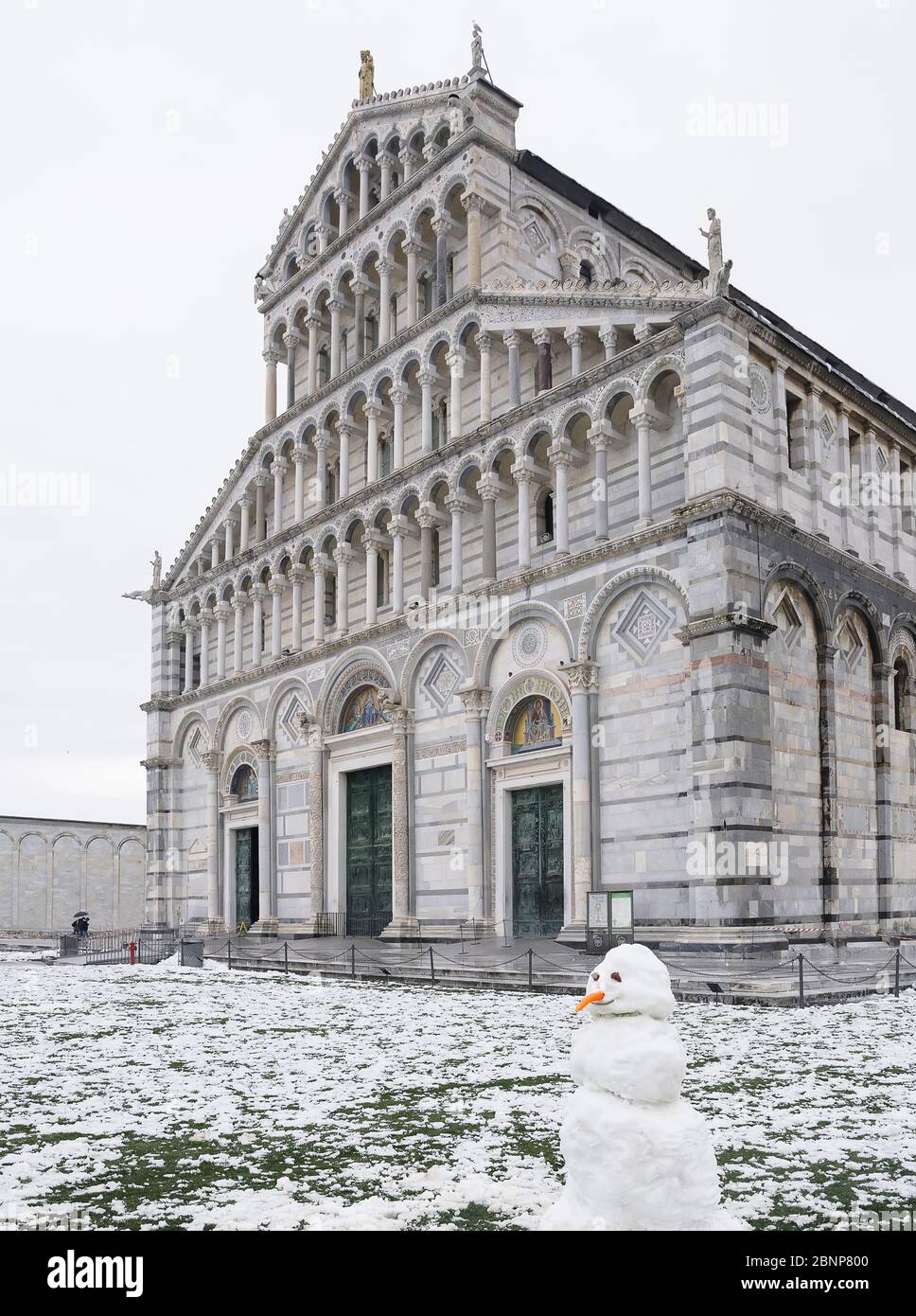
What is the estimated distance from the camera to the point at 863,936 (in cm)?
2238

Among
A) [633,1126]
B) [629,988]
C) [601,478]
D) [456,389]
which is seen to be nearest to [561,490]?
[601,478]

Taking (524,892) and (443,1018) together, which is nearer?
(443,1018)

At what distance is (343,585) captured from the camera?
30.7 m

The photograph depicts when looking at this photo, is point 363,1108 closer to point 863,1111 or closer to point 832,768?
point 863,1111

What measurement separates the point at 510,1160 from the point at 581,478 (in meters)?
19.0

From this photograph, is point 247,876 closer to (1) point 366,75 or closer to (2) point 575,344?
(2) point 575,344

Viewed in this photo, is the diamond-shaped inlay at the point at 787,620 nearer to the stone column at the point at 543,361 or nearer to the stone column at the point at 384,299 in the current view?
the stone column at the point at 543,361

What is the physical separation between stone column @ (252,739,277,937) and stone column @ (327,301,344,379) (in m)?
10.6

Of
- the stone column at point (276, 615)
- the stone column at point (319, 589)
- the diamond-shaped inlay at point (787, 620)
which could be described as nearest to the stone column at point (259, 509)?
the stone column at point (276, 615)

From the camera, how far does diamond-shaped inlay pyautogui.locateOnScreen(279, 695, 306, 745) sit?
31.8 meters

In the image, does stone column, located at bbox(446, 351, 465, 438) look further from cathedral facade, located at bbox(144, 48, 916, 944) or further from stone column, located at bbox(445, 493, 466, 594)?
stone column, located at bbox(445, 493, 466, 594)

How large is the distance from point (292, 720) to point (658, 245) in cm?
1696
